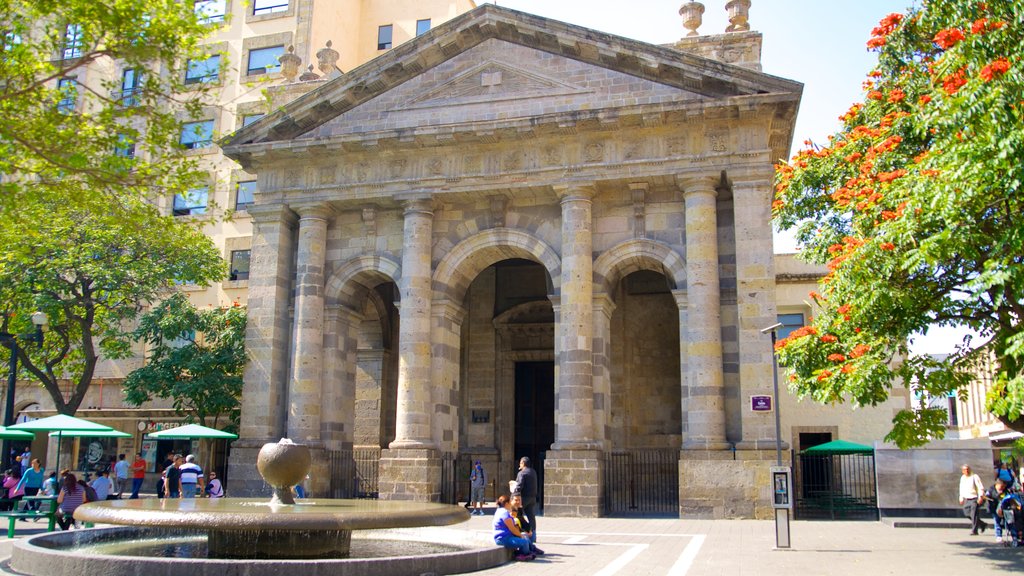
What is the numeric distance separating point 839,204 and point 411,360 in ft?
41.2

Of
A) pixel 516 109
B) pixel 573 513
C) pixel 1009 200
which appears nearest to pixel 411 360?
pixel 573 513

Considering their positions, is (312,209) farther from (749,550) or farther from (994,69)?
(994,69)

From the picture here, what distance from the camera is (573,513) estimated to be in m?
21.6

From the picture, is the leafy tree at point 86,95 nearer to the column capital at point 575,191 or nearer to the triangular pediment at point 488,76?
the triangular pediment at point 488,76

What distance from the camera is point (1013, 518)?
618 inches

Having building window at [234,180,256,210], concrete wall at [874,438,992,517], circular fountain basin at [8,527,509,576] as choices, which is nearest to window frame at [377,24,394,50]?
building window at [234,180,256,210]

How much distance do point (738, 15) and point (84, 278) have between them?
21.4 meters

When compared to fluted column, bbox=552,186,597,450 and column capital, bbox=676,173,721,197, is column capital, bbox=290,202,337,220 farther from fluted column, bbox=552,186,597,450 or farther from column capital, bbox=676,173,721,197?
column capital, bbox=676,173,721,197

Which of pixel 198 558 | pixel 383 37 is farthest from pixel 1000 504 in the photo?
pixel 383 37

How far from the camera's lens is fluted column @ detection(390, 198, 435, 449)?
23.8 metres

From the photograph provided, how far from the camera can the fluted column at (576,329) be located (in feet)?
73.4

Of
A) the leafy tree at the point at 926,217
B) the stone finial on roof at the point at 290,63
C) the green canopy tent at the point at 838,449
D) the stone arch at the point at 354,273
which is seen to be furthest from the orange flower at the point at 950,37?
the stone finial on roof at the point at 290,63

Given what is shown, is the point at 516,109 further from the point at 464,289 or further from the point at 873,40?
the point at 873,40

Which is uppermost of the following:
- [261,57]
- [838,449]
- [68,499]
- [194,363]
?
[261,57]
